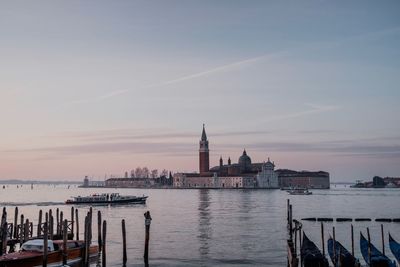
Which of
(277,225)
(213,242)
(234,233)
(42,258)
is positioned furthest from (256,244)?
(42,258)

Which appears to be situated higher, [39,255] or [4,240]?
[4,240]

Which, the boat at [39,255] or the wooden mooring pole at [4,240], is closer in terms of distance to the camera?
the boat at [39,255]

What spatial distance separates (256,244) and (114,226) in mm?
17041

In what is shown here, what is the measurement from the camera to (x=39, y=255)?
21.6m

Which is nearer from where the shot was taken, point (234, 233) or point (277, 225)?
point (234, 233)

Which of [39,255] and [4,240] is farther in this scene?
[4,240]

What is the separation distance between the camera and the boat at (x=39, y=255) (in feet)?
68.0

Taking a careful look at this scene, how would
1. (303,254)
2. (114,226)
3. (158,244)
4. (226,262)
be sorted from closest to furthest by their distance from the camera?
(303,254) < (226,262) < (158,244) < (114,226)

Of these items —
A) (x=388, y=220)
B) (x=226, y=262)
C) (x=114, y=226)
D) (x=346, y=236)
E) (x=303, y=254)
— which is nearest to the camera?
(x=303, y=254)

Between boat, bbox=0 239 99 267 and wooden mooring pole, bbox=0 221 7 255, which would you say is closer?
boat, bbox=0 239 99 267

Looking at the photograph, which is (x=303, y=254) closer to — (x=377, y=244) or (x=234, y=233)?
(x=377, y=244)

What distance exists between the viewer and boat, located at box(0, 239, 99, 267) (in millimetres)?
20731

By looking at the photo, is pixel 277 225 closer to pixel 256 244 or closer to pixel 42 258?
pixel 256 244

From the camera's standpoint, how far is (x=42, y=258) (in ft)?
70.9
